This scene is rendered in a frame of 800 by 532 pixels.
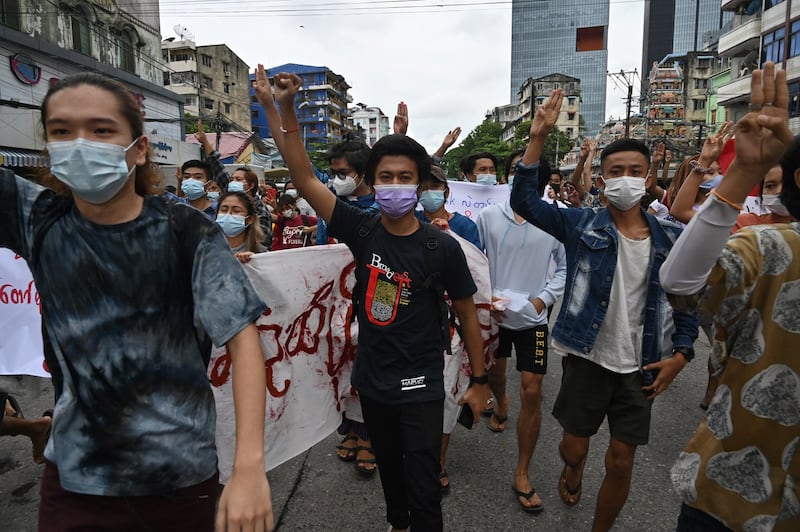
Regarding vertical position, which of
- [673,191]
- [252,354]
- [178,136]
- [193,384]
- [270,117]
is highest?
[178,136]

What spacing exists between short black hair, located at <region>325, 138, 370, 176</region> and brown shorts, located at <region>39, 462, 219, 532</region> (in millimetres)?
2870

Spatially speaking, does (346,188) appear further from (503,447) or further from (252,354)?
(252,354)

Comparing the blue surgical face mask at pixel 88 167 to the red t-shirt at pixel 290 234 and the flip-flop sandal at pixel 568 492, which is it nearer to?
the flip-flop sandal at pixel 568 492

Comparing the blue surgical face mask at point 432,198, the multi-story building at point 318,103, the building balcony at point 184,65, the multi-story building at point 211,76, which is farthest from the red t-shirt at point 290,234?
the multi-story building at point 318,103

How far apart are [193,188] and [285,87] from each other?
3.33m

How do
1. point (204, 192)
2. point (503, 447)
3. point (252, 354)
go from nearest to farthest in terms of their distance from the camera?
point (252, 354), point (503, 447), point (204, 192)

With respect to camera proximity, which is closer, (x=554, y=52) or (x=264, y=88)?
(x=264, y=88)

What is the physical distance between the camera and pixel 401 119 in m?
3.25

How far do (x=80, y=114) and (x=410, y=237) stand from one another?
4.65 ft

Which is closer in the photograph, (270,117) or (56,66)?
(270,117)

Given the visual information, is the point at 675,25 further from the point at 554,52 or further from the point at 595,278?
the point at 595,278

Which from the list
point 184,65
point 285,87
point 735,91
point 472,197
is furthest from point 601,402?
point 184,65

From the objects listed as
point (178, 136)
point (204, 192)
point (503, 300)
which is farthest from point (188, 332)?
point (178, 136)

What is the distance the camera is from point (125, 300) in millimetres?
1299
